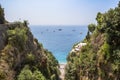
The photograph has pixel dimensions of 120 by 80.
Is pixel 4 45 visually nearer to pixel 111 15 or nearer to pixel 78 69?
pixel 78 69

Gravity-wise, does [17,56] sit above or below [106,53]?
below

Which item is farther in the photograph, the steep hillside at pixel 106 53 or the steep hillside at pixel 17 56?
the steep hillside at pixel 17 56

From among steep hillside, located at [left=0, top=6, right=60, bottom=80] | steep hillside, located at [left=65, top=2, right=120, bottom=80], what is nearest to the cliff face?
steep hillside, located at [left=0, top=6, right=60, bottom=80]

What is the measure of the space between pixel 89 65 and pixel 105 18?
7870mm

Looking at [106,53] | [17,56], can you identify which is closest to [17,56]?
[17,56]

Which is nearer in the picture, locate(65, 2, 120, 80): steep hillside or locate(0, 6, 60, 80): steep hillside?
locate(65, 2, 120, 80): steep hillside

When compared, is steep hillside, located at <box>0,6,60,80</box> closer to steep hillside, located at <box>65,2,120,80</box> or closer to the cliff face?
the cliff face

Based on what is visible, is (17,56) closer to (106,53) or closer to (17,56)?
(17,56)

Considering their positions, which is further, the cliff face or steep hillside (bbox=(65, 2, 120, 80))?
the cliff face

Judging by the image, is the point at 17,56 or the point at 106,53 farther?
the point at 17,56

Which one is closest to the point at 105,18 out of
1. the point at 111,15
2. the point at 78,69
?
the point at 111,15

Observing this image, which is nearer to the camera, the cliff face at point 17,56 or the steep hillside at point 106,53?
the steep hillside at point 106,53

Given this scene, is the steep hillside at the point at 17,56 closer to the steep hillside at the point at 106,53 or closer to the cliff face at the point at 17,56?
the cliff face at the point at 17,56

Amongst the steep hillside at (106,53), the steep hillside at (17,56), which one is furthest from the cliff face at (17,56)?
the steep hillside at (106,53)
